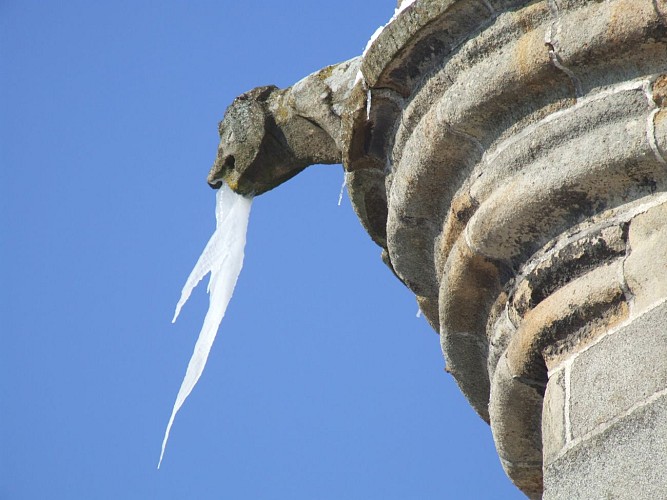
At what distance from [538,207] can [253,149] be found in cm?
171

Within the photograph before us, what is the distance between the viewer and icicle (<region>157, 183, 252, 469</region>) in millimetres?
4867

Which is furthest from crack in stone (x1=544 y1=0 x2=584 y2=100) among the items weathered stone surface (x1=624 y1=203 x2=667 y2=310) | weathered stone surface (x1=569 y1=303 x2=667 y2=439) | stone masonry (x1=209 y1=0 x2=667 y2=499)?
weathered stone surface (x1=569 y1=303 x2=667 y2=439)

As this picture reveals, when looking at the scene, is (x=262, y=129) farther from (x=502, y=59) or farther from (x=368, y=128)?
(x=502, y=59)

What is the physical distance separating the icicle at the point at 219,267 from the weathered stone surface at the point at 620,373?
6.66ft

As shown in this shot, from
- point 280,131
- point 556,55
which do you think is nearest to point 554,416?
point 556,55

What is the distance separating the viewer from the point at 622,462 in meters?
2.80

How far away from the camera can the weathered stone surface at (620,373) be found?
9.37 feet

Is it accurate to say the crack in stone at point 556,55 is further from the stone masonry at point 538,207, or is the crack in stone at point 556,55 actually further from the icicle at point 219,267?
the icicle at point 219,267

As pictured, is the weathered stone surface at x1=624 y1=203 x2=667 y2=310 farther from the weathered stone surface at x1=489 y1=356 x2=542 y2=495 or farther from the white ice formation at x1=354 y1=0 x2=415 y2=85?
the white ice formation at x1=354 y1=0 x2=415 y2=85

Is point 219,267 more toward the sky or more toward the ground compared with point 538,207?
more toward the sky

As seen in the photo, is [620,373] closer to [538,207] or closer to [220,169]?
[538,207]

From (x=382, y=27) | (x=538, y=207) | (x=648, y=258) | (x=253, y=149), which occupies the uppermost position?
(x=253, y=149)

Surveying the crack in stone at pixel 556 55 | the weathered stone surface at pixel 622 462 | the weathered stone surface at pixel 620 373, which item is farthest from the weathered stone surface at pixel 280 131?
the weathered stone surface at pixel 622 462

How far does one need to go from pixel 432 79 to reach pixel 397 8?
340 mm
